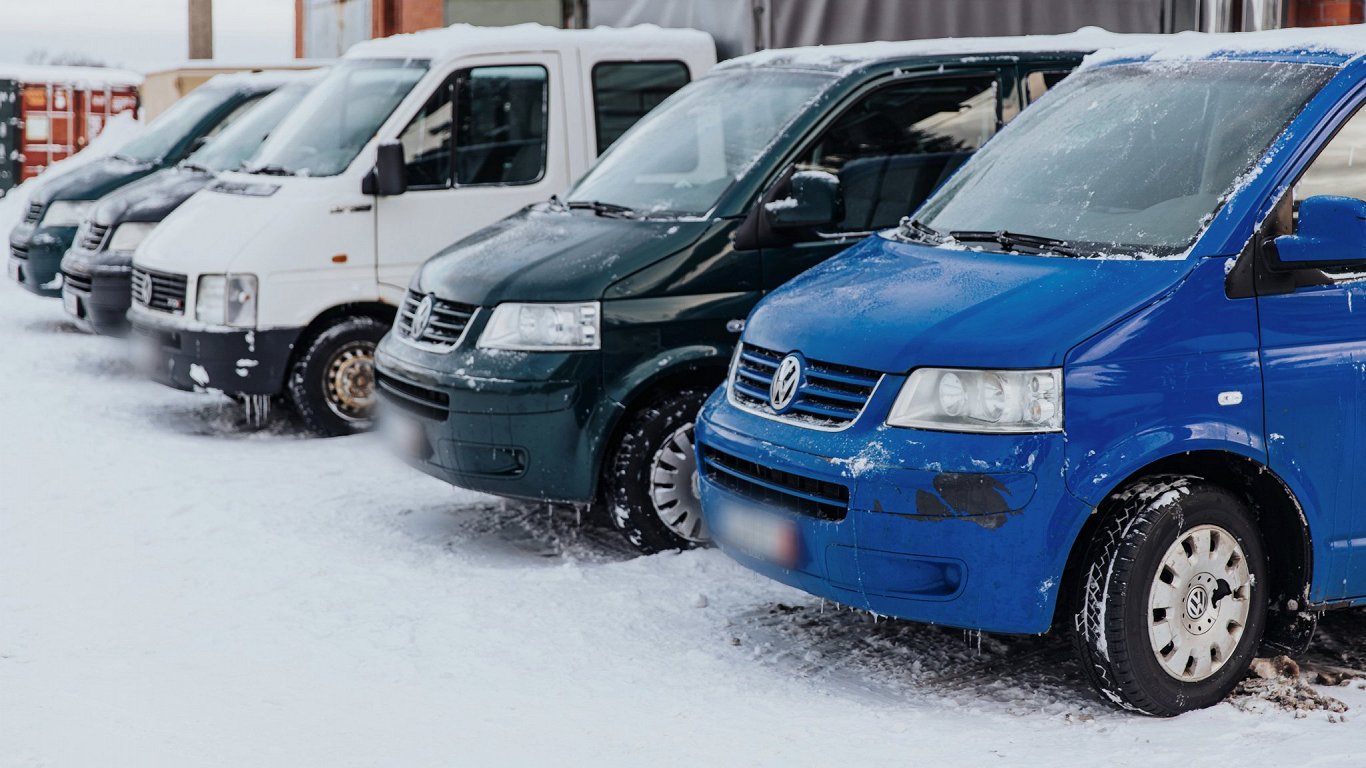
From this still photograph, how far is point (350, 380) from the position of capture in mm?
9266

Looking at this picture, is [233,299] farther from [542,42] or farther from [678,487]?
[678,487]

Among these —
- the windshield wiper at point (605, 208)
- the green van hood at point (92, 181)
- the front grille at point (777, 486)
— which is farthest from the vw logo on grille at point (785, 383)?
the green van hood at point (92, 181)

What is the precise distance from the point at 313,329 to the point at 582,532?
8.47 feet

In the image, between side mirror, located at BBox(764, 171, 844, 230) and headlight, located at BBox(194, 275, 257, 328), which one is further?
headlight, located at BBox(194, 275, 257, 328)

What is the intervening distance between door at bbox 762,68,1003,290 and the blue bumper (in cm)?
207

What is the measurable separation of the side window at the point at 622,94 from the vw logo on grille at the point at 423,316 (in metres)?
2.29

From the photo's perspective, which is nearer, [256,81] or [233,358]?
[233,358]

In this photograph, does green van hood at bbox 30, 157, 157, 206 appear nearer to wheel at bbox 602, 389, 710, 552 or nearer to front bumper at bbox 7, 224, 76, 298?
front bumper at bbox 7, 224, 76, 298

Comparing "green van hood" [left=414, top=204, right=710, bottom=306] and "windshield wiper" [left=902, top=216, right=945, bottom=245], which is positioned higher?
"windshield wiper" [left=902, top=216, right=945, bottom=245]

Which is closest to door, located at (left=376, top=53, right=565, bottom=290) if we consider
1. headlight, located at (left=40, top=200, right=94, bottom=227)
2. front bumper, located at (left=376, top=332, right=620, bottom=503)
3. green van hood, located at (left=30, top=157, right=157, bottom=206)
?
front bumper, located at (left=376, top=332, right=620, bottom=503)

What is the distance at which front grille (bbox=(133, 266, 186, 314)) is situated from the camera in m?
9.22

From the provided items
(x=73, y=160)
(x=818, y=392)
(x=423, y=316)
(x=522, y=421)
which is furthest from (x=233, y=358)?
(x=73, y=160)

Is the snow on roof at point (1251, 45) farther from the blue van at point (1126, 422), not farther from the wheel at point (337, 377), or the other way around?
the wheel at point (337, 377)

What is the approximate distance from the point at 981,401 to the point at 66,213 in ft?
33.1
